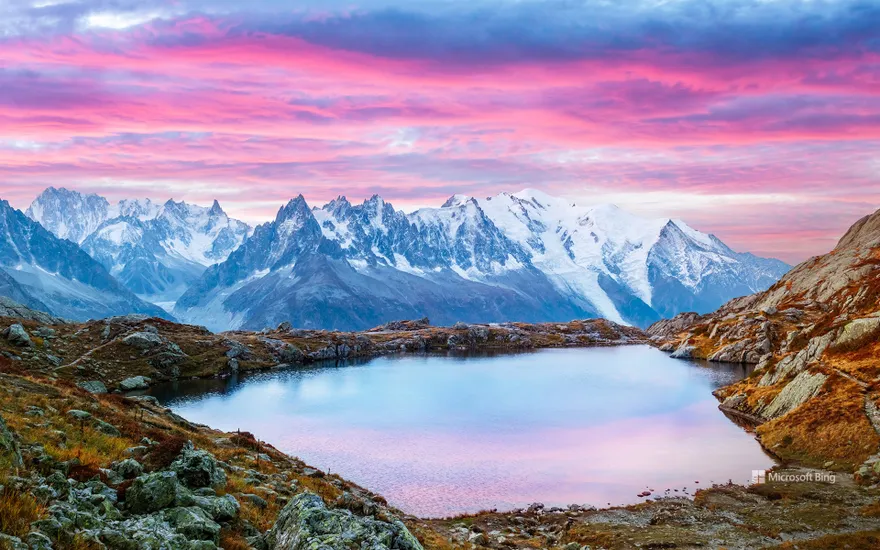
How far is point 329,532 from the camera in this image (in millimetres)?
20781

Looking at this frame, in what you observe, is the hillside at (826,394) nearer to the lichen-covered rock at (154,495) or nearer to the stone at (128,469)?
the lichen-covered rock at (154,495)

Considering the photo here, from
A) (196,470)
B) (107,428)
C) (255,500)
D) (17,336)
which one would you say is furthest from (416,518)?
(17,336)

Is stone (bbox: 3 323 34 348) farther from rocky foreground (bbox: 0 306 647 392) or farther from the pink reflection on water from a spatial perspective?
the pink reflection on water

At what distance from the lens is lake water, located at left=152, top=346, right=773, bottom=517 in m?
75.0

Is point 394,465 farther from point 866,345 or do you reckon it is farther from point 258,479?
point 866,345

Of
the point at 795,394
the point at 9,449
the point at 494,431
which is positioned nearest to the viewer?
the point at 9,449

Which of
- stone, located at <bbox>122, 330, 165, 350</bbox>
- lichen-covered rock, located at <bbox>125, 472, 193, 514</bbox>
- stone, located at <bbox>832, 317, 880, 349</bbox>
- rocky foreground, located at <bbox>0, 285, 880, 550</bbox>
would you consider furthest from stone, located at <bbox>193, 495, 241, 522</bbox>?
stone, located at <bbox>122, 330, 165, 350</bbox>

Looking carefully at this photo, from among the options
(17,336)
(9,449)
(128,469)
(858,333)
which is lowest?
(17,336)

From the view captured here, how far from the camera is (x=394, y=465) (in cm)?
8350

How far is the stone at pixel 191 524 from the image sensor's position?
831 inches

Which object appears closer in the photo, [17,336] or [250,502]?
[250,502]

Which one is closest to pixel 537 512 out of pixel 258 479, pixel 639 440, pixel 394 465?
pixel 394 465

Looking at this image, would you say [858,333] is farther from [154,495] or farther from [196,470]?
[154,495]

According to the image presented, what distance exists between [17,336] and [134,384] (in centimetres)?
2533
